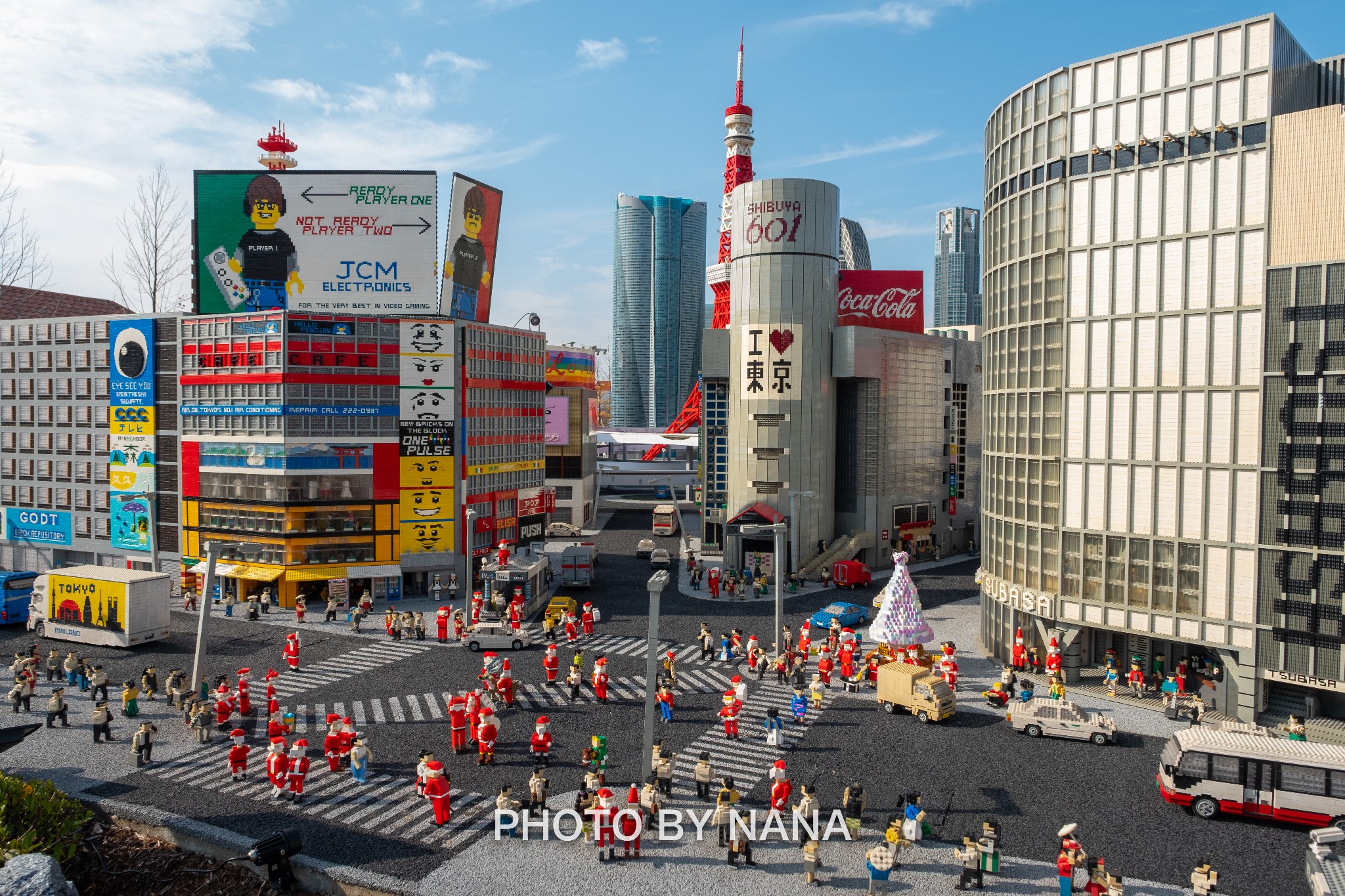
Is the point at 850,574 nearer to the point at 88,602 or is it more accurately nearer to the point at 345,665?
the point at 345,665

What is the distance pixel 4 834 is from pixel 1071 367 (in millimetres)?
36092

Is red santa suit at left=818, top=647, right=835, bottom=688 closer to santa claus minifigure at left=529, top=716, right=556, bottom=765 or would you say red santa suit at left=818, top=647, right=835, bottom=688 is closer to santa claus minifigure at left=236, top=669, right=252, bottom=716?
santa claus minifigure at left=529, top=716, right=556, bottom=765

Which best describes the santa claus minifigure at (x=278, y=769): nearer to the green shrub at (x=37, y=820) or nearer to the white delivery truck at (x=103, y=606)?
the green shrub at (x=37, y=820)

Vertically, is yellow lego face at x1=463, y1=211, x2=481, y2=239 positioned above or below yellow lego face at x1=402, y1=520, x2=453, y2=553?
above

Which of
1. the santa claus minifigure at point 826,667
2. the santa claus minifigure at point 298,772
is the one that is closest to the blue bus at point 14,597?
the santa claus minifigure at point 298,772

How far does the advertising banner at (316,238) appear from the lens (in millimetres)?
51250

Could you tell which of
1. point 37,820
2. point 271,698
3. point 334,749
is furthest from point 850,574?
point 37,820

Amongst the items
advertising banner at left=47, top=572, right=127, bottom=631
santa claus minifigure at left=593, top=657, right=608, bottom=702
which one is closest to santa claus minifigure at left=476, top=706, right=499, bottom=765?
santa claus minifigure at left=593, top=657, right=608, bottom=702

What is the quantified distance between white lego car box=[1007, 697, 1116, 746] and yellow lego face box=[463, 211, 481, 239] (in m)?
43.1

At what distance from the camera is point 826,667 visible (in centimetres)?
3553

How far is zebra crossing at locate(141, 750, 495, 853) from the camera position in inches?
875

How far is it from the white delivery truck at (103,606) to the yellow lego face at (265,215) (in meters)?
21.8

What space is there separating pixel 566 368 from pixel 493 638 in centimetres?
4522

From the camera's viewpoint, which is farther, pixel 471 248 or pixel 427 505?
pixel 471 248
